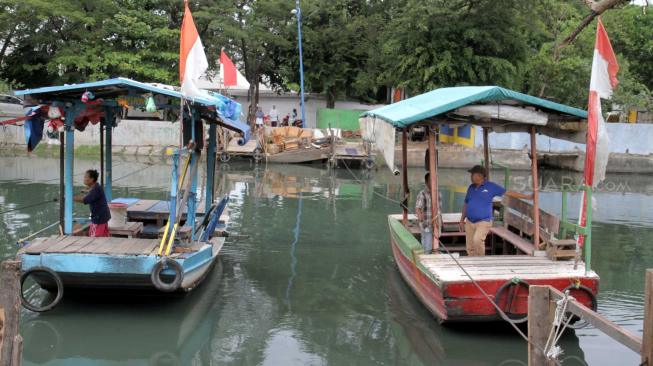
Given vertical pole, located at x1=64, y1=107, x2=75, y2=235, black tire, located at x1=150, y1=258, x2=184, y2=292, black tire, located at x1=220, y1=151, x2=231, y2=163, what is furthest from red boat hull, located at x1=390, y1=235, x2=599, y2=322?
black tire, located at x1=220, y1=151, x2=231, y2=163

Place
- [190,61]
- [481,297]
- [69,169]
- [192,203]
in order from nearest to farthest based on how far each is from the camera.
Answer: [481,297] → [190,61] → [69,169] → [192,203]

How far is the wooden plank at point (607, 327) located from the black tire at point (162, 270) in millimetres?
4330

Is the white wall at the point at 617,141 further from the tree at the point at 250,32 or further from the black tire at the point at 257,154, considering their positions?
the tree at the point at 250,32

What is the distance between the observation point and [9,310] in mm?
4570

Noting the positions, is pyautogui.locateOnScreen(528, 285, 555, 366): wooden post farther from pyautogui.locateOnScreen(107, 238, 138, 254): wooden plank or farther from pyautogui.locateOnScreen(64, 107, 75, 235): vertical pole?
pyautogui.locateOnScreen(64, 107, 75, 235): vertical pole

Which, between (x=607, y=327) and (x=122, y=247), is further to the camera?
(x=122, y=247)

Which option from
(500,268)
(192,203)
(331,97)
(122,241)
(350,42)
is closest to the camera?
(500,268)

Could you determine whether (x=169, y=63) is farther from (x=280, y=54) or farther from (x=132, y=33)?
(x=280, y=54)

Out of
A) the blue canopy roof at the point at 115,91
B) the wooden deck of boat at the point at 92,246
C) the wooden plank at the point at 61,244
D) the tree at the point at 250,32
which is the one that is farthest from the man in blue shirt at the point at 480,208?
the tree at the point at 250,32

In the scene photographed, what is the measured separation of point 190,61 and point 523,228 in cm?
513

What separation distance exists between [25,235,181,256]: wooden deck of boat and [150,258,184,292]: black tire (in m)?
0.23

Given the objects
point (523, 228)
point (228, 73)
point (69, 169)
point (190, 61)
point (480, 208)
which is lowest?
point (523, 228)

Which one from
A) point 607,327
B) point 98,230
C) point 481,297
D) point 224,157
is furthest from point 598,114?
point 224,157

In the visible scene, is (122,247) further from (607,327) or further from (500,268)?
(607,327)
